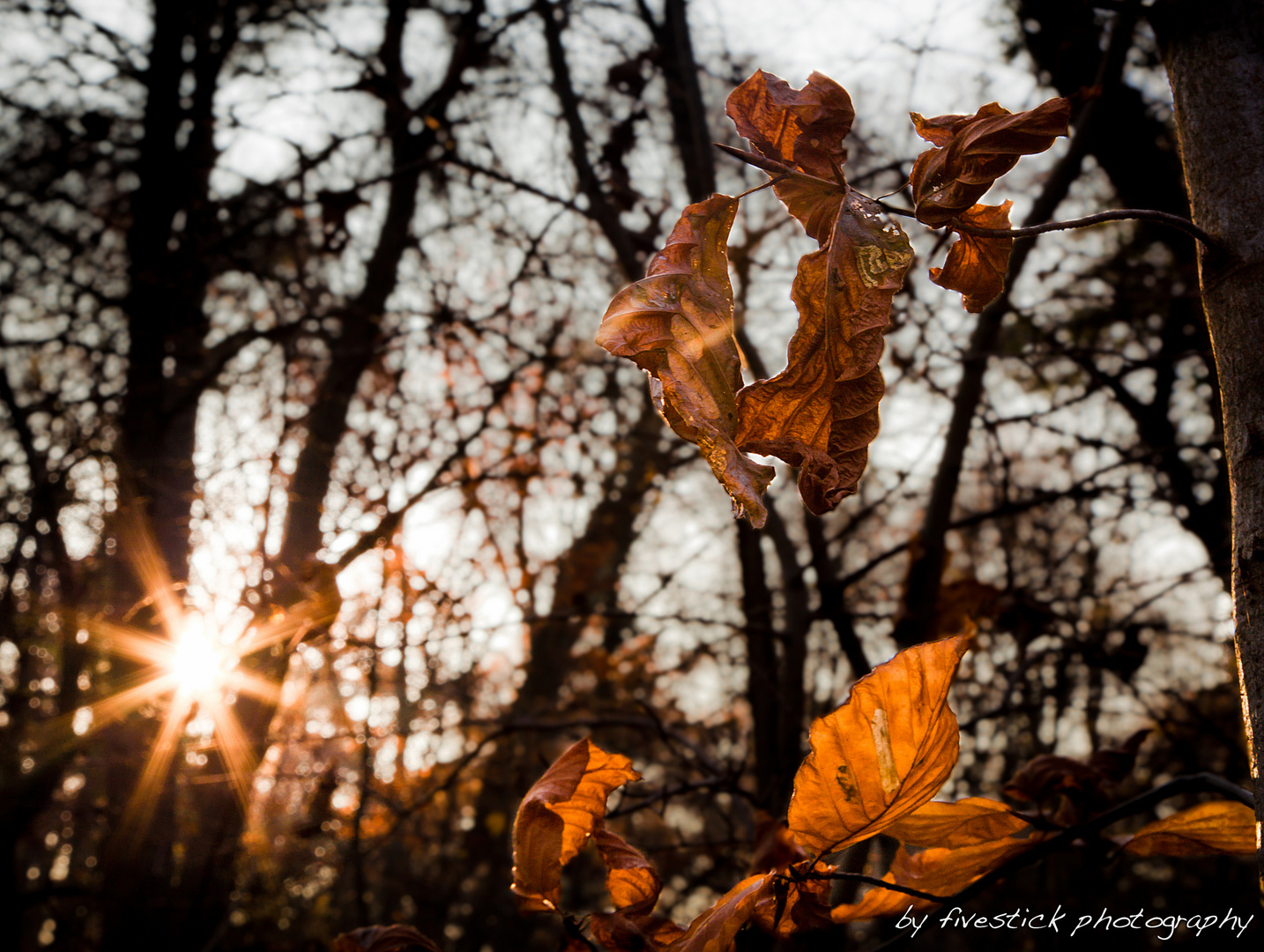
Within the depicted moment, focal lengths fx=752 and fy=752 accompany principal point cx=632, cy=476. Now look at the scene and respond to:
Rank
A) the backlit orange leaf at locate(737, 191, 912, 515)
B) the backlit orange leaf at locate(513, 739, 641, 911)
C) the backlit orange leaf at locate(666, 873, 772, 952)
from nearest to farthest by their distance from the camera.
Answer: the backlit orange leaf at locate(737, 191, 912, 515), the backlit orange leaf at locate(666, 873, 772, 952), the backlit orange leaf at locate(513, 739, 641, 911)

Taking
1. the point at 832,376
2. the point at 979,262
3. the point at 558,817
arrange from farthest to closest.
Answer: the point at 558,817 → the point at 979,262 → the point at 832,376

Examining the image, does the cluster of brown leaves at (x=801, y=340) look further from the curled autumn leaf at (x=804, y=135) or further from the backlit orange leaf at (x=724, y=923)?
the backlit orange leaf at (x=724, y=923)

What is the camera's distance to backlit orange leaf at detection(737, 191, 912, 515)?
2.09 ft

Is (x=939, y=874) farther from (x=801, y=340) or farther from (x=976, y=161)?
(x=976, y=161)

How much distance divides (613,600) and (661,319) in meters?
7.23

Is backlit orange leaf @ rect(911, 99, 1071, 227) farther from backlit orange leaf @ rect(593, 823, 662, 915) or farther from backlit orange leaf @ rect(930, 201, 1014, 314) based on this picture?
backlit orange leaf @ rect(593, 823, 662, 915)

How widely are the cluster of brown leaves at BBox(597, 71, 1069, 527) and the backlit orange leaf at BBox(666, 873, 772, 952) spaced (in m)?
0.43

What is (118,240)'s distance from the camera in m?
5.33

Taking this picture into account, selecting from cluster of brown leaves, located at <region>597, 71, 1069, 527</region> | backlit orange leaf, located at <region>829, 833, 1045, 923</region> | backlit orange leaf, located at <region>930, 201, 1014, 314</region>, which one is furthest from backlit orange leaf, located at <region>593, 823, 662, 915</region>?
backlit orange leaf, located at <region>930, 201, 1014, 314</region>

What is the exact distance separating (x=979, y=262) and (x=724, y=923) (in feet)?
2.36

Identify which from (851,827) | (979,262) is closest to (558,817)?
(851,827)

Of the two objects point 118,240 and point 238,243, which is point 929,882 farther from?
point 118,240

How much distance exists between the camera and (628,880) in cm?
91

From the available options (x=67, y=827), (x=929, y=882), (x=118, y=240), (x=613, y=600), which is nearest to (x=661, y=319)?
(x=929, y=882)
